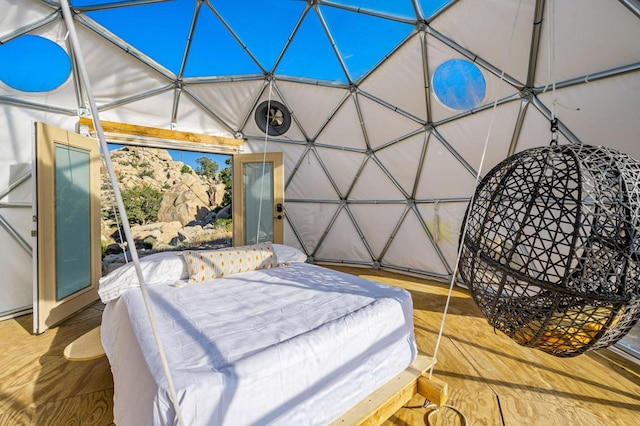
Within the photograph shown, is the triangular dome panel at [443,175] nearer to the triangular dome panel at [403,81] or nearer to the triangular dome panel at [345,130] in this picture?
the triangular dome panel at [403,81]

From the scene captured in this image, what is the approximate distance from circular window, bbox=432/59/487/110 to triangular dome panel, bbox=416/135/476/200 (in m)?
0.72

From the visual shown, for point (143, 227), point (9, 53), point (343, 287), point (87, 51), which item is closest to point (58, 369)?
point (343, 287)

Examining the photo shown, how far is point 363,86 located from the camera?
16.3 feet

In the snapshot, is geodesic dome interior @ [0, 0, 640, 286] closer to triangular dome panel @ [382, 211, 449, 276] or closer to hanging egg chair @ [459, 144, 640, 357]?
triangular dome panel @ [382, 211, 449, 276]

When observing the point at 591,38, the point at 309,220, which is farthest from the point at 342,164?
the point at 591,38

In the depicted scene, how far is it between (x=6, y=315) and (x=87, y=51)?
12.9 feet

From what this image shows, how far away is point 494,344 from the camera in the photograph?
3.30 m

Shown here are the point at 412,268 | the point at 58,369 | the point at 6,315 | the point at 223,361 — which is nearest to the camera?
the point at 223,361

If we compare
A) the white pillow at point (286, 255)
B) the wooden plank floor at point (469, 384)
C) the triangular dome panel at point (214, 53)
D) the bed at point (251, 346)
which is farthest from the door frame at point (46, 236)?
the white pillow at point (286, 255)

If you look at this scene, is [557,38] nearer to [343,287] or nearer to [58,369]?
[343,287]

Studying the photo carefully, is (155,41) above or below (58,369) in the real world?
above

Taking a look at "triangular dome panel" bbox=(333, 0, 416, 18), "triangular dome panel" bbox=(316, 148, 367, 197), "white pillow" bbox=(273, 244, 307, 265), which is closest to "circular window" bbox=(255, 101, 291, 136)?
"triangular dome panel" bbox=(316, 148, 367, 197)

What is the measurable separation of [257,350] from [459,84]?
4228 millimetres

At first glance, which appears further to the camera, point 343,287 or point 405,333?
point 343,287
